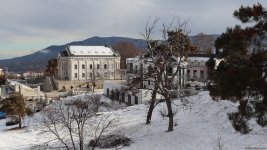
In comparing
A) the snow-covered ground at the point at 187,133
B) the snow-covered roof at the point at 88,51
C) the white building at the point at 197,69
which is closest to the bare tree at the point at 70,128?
the snow-covered ground at the point at 187,133

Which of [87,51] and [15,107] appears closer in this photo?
[15,107]

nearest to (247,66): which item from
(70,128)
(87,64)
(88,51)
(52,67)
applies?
(70,128)

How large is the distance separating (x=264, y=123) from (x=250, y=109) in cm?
72

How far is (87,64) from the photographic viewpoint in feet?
279

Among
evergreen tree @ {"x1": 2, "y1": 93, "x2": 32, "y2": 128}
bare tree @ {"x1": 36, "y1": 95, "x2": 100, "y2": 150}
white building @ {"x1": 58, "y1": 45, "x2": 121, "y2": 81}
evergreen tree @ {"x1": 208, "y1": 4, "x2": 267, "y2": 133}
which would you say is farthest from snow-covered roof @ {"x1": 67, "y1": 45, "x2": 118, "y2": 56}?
evergreen tree @ {"x1": 208, "y1": 4, "x2": 267, "y2": 133}

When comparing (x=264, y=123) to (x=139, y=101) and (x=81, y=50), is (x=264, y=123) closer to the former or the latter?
(x=139, y=101)

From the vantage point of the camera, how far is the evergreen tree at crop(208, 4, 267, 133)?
14.1 m

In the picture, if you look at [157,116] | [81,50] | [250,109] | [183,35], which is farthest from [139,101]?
[81,50]

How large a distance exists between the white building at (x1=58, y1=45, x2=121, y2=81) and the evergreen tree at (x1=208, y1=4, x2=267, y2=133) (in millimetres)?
69078

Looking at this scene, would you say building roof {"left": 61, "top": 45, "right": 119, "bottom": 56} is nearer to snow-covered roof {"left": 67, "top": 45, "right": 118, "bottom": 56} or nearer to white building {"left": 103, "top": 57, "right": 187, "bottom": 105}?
snow-covered roof {"left": 67, "top": 45, "right": 118, "bottom": 56}

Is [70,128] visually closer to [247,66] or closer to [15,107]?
[247,66]

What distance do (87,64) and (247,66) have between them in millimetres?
72384

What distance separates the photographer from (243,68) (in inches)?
550

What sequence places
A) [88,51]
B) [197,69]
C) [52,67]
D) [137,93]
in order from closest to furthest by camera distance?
[137,93] < [197,69] < [88,51] < [52,67]
